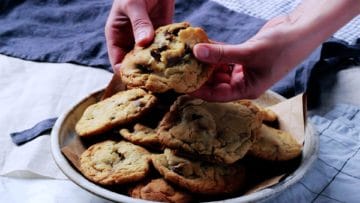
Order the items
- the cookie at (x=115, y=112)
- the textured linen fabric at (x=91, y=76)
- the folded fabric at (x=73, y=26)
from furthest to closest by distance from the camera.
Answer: the folded fabric at (x=73, y=26)
the textured linen fabric at (x=91, y=76)
the cookie at (x=115, y=112)

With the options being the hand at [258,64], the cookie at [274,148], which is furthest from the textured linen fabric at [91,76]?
the hand at [258,64]

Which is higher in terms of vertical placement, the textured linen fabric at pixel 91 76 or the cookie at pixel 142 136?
the cookie at pixel 142 136

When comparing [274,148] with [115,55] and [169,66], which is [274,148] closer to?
[169,66]

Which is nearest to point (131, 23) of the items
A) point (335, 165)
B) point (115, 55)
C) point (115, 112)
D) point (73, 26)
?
point (115, 55)

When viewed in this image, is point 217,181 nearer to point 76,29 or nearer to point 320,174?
point 320,174

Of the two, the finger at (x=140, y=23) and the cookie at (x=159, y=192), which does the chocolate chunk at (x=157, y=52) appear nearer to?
the finger at (x=140, y=23)

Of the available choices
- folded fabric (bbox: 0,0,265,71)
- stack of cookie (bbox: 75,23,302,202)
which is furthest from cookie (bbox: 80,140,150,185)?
folded fabric (bbox: 0,0,265,71)
